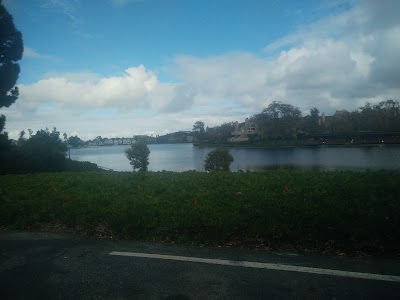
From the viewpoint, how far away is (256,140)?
10981 centimetres

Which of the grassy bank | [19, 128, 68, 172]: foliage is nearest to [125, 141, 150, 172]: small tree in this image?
[19, 128, 68, 172]: foliage

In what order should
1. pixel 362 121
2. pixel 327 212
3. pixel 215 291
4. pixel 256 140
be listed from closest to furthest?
pixel 215 291, pixel 327 212, pixel 362 121, pixel 256 140

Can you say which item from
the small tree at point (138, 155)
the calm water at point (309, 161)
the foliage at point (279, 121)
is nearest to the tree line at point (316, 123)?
the foliage at point (279, 121)

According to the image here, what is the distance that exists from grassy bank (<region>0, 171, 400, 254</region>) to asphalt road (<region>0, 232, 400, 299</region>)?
1.79 ft

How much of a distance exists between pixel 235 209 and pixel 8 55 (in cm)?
2475

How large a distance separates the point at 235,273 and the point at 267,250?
3.55 ft

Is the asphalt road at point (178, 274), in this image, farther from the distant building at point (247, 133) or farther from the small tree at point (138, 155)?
the distant building at point (247, 133)

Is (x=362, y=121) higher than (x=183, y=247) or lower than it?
higher

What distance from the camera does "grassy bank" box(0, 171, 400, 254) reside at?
4.96 m

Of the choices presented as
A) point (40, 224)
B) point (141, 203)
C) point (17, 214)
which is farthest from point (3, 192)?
point (141, 203)

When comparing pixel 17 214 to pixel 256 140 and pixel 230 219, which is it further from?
pixel 256 140

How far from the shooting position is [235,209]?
6.36m

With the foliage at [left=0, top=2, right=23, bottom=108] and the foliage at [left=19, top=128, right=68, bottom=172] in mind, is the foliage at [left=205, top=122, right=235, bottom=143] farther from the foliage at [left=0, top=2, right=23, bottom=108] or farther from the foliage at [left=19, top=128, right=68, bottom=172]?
the foliage at [left=0, top=2, right=23, bottom=108]

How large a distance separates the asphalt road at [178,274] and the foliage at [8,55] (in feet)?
73.0
